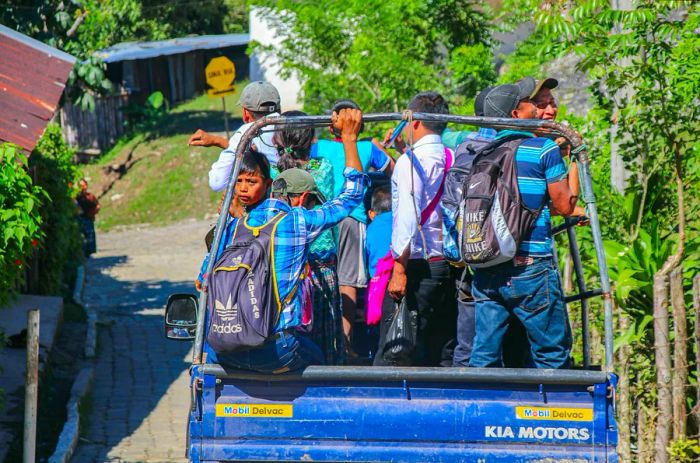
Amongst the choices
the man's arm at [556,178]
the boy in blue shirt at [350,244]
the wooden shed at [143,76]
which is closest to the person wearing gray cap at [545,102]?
the man's arm at [556,178]

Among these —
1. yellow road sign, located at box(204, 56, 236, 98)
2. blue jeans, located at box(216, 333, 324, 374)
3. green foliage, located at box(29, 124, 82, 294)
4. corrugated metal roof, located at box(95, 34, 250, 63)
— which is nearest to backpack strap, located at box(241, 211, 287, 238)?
blue jeans, located at box(216, 333, 324, 374)

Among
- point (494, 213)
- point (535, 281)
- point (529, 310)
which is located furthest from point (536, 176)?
point (529, 310)

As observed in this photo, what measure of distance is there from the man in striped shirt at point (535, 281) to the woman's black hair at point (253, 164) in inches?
45.2

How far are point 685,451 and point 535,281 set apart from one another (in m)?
2.16

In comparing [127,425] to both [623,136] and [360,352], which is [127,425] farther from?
[623,136]

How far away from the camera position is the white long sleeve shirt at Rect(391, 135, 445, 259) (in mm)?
5383

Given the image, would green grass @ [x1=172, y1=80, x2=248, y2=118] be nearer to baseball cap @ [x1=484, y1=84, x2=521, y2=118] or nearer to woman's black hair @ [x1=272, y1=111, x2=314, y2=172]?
woman's black hair @ [x1=272, y1=111, x2=314, y2=172]

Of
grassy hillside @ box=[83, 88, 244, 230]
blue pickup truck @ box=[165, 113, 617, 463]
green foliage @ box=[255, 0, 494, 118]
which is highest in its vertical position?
grassy hillside @ box=[83, 88, 244, 230]

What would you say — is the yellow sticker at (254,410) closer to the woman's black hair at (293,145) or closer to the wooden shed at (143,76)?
the woman's black hair at (293,145)

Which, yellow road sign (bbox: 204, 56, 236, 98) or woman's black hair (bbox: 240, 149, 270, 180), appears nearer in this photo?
woman's black hair (bbox: 240, 149, 270, 180)

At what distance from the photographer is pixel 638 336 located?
23.3 ft

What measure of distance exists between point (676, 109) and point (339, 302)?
3.32 m

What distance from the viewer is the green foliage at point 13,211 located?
7.00 meters

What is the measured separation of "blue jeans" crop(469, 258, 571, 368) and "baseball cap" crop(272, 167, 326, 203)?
999mm
